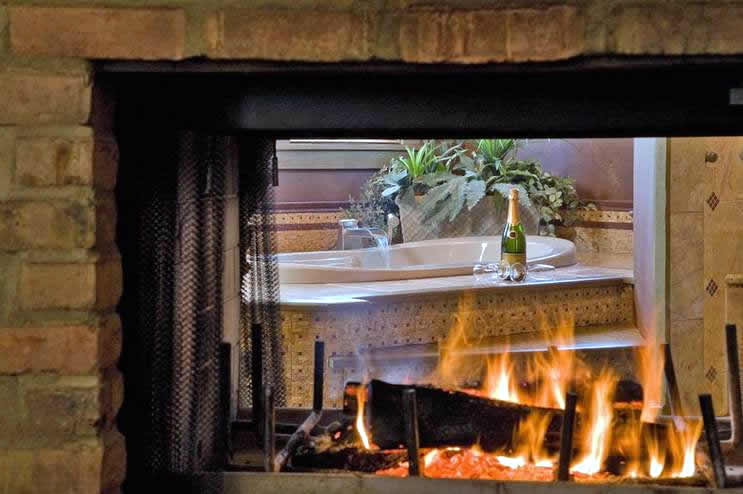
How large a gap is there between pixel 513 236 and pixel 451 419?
69.4 inches

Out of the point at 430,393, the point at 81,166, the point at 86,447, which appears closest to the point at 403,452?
the point at 430,393

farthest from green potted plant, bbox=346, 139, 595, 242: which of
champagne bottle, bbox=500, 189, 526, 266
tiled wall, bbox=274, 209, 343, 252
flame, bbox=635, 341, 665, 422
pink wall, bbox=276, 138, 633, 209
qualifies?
flame, bbox=635, 341, 665, 422

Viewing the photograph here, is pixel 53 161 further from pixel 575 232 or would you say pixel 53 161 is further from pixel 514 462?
pixel 575 232

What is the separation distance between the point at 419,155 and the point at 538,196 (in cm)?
67

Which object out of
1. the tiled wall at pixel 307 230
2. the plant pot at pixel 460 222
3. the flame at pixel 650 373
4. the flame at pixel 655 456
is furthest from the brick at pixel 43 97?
the tiled wall at pixel 307 230

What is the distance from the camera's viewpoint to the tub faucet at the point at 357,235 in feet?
16.5

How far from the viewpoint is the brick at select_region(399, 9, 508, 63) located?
4.09ft

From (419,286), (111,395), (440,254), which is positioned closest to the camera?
(111,395)

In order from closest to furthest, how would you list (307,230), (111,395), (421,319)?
(111,395) < (421,319) < (307,230)

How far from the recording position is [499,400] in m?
1.71

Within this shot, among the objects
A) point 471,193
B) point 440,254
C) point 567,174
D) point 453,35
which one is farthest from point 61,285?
point 567,174

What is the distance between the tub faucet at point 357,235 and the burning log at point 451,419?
3277 mm

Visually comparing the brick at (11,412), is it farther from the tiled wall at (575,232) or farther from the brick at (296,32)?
the tiled wall at (575,232)

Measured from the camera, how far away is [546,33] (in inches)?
48.9
